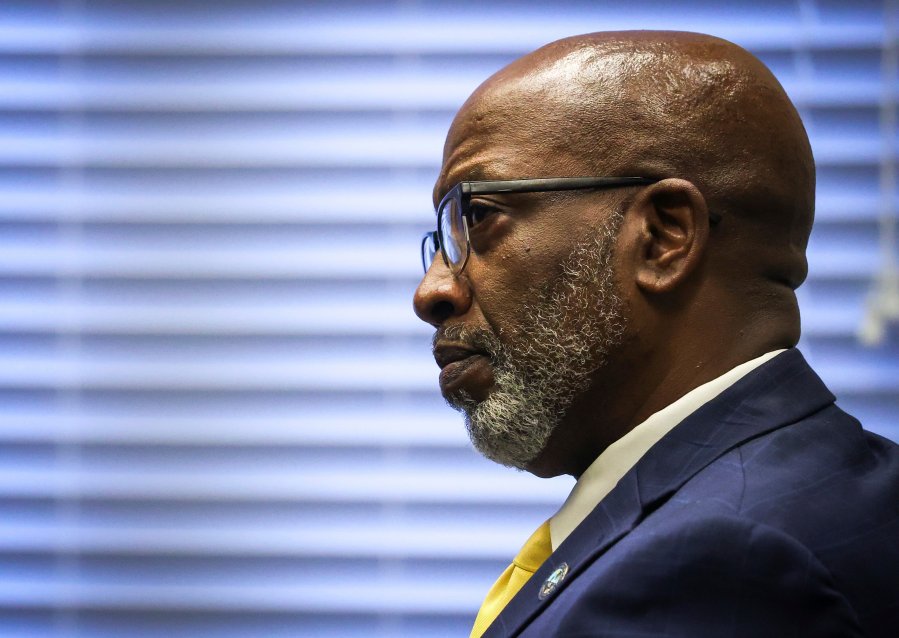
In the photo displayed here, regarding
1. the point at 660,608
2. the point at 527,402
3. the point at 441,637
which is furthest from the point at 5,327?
the point at 660,608

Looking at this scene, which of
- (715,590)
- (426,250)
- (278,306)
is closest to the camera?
(715,590)

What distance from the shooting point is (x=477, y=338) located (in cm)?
123

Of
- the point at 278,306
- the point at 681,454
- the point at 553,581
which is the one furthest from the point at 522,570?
the point at 278,306

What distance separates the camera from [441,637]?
1845mm

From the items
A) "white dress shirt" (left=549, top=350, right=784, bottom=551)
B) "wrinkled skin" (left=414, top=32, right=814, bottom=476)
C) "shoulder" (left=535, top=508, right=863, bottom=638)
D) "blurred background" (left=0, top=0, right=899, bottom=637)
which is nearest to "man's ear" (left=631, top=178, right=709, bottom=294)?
"wrinkled skin" (left=414, top=32, right=814, bottom=476)

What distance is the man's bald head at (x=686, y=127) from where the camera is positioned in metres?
1.16

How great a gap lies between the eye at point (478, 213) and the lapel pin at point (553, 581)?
44 cm

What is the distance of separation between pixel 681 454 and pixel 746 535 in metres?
0.21

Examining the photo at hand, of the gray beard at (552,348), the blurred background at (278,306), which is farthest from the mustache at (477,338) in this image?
the blurred background at (278,306)

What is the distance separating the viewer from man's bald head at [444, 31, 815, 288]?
1.16m

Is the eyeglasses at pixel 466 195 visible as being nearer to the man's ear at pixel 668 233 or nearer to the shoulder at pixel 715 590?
the man's ear at pixel 668 233

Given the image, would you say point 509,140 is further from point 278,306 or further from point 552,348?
point 278,306

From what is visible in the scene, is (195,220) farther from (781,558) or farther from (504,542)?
(781,558)

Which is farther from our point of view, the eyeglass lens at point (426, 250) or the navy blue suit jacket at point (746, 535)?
the eyeglass lens at point (426, 250)
